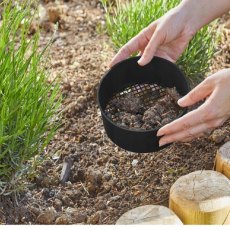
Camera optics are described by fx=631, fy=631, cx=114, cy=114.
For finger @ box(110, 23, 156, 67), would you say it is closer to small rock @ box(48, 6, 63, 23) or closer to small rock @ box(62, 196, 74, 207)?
small rock @ box(62, 196, 74, 207)

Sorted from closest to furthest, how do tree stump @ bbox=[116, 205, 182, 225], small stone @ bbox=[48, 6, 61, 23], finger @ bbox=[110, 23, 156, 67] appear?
tree stump @ bbox=[116, 205, 182, 225], finger @ bbox=[110, 23, 156, 67], small stone @ bbox=[48, 6, 61, 23]

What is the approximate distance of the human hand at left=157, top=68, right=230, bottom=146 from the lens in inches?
77.9

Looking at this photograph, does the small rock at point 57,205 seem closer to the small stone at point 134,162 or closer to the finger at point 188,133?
the small stone at point 134,162

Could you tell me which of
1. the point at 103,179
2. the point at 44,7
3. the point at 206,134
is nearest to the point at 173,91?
the point at 206,134

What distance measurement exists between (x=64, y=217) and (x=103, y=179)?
0.78 feet

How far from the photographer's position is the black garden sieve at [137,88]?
2.12 metres

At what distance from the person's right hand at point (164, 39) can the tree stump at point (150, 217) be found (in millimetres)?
594

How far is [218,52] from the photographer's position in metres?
2.76

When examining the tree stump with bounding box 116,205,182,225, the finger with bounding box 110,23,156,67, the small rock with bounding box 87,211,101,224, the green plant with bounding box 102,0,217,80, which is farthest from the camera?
the green plant with bounding box 102,0,217,80

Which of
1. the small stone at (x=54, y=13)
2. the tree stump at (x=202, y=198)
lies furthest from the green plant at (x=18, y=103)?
the small stone at (x=54, y=13)

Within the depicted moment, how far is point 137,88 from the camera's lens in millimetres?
2410

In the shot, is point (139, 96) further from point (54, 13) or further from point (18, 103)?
point (54, 13)

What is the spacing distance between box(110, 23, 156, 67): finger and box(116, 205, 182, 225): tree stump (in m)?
0.68

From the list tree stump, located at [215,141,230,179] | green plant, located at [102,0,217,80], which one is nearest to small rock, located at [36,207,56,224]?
tree stump, located at [215,141,230,179]
